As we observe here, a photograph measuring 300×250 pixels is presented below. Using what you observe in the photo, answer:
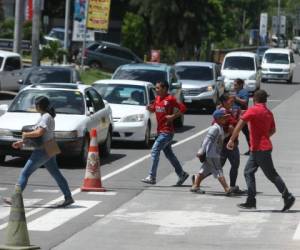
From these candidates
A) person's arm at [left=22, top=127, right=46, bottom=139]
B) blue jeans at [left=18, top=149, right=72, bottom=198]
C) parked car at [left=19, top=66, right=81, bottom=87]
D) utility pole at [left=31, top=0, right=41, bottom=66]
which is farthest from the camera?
utility pole at [left=31, top=0, right=41, bottom=66]

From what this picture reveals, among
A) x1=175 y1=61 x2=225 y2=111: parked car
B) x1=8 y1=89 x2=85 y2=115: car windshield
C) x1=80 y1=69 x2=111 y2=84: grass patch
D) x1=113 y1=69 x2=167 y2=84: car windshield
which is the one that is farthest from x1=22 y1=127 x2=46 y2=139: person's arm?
x1=80 y1=69 x2=111 y2=84: grass patch

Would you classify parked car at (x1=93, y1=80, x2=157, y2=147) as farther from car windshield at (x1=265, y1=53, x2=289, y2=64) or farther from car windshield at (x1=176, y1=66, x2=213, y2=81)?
car windshield at (x1=265, y1=53, x2=289, y2=64)

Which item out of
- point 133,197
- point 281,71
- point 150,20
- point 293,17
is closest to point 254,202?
point 133,197

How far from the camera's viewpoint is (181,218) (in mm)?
13398

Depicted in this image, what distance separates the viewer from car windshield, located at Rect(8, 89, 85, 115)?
789 inches

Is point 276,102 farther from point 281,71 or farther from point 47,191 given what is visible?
point 47,191

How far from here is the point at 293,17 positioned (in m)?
174

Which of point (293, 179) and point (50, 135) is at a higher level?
point (50, 135)

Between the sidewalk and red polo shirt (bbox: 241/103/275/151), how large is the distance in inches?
36.4

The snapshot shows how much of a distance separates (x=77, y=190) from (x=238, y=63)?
113 ft

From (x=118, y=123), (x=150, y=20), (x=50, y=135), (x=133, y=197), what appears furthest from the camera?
(x=150, y=20)

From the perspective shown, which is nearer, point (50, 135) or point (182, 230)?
point (182, 230)

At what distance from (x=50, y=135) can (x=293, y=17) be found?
162934mm

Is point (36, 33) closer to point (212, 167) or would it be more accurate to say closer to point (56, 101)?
point (56, 101)
